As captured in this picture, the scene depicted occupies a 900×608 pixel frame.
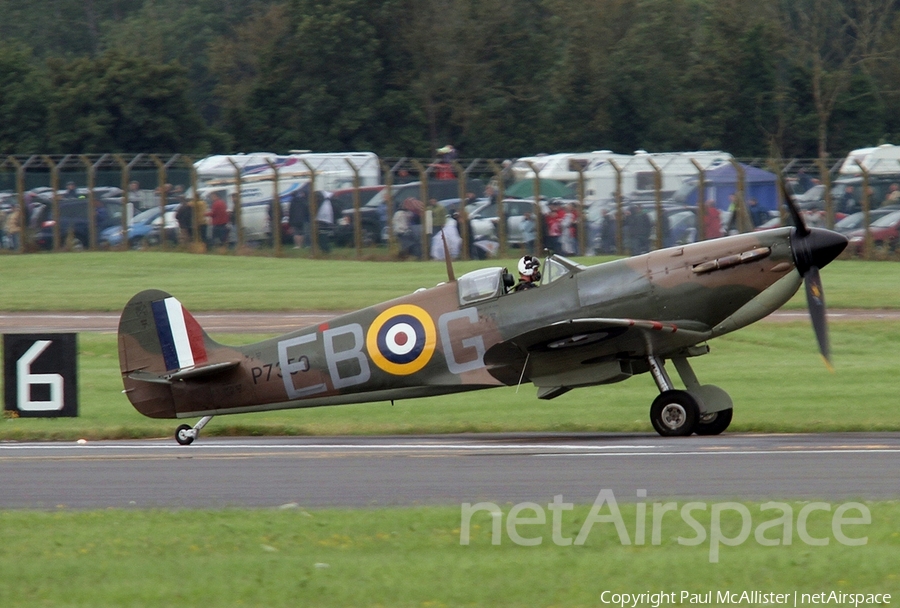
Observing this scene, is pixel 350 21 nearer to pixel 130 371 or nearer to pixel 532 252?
pixel 532 252

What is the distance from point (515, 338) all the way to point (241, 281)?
20886 mm

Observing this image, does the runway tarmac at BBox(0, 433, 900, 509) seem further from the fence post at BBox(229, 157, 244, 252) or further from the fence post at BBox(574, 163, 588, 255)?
the fence post at BBox(229, 157, 244, 252)

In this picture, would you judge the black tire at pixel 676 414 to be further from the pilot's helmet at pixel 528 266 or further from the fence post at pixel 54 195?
the fence post at pixel 54 195

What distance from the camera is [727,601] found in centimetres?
684

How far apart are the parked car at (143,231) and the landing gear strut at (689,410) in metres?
26.4

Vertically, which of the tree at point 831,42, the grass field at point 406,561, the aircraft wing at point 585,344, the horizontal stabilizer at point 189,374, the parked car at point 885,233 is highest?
the tree at point 831,42

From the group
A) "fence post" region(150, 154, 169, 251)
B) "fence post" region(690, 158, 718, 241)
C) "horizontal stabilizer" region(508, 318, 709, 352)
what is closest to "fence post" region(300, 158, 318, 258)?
"fence post" region(150, 154, 169, 251)

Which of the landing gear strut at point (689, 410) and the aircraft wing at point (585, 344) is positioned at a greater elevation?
the aircraft wing at point (585, 344)

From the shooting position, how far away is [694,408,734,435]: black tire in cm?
1412

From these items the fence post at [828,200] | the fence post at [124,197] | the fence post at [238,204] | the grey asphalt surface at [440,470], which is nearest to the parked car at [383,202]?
the fence post at [238,204]

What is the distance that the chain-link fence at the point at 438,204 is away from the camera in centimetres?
3394

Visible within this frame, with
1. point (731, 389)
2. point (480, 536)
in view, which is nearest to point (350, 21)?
point (731, 389)

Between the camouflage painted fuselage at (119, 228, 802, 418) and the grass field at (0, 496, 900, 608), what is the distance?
5.05 metres

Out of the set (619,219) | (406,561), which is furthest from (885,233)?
(406,561)
